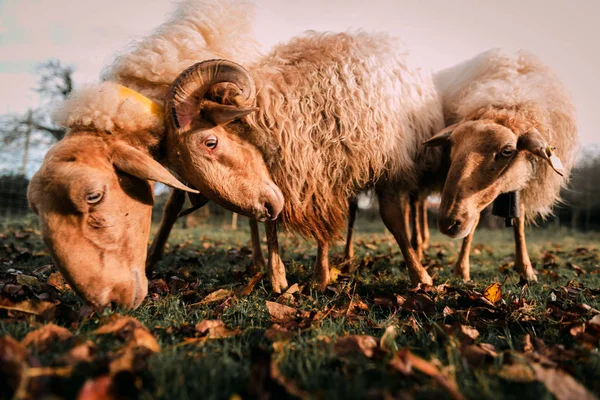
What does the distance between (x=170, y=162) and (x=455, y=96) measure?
3352 mm

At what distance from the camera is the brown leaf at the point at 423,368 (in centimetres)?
122

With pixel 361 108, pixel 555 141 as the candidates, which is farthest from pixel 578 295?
pixel 361 108

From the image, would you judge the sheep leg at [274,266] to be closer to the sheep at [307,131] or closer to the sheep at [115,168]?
the sheep at [307,131]

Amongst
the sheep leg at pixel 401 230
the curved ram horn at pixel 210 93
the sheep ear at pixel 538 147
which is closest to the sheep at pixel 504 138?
the sheep ear at pixel 538 147

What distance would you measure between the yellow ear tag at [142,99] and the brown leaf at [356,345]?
229 cm

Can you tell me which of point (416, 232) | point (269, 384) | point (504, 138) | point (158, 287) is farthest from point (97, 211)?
point (416, 232)

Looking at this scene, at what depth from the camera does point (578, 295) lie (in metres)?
3.00

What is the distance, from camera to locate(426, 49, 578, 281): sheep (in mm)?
3502

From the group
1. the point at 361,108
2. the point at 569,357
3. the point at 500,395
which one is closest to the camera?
the point at 500,395

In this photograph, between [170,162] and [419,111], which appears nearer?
[170,162]

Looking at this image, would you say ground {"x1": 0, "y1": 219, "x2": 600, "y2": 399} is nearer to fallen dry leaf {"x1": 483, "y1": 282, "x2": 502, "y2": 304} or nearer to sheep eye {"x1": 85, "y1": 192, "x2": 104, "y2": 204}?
fallen dry leaf {"x1": 483, "y1": 282, "x2": 502, "y2": 304}

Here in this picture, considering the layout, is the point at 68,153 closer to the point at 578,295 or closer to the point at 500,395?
the point at 500,395

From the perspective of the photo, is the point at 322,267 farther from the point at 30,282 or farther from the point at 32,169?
the point at 32,169

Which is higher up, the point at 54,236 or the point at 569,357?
the point at 54,236
